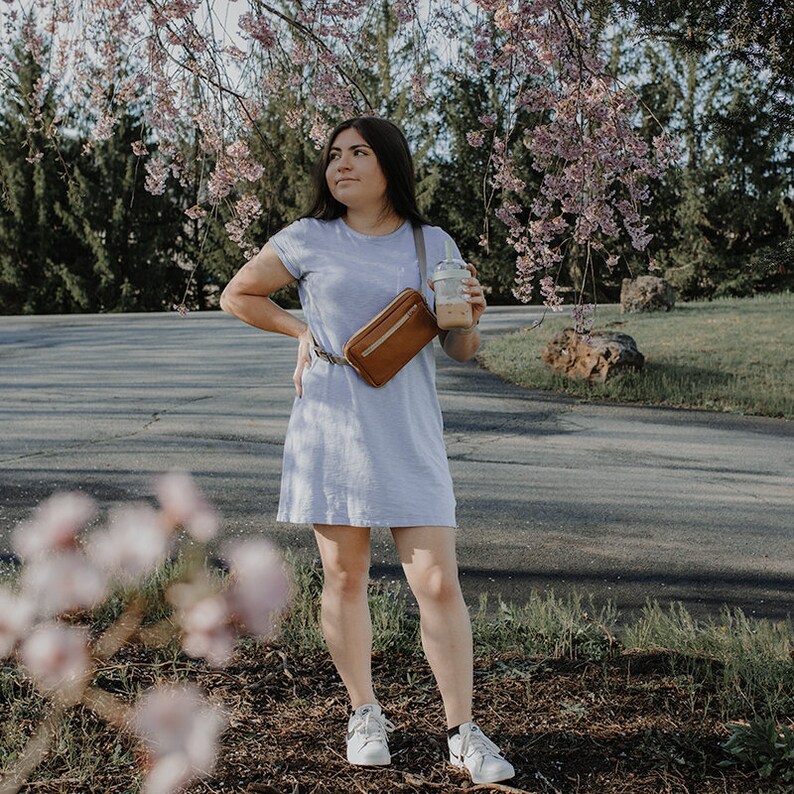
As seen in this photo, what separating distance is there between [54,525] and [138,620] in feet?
1.58

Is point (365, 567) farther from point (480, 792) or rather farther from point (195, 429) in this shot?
point (195, 429)

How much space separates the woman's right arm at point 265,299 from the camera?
246cm

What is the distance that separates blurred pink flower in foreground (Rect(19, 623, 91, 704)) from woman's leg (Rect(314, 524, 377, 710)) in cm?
87

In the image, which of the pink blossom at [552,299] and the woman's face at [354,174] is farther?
the pink blossom at [552,299]

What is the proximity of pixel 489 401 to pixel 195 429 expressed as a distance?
9.66ft

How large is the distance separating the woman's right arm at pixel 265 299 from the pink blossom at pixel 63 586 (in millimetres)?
1314

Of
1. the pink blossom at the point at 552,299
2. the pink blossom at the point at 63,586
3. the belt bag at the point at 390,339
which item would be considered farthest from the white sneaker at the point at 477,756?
the pink blossom at the point at 552,299

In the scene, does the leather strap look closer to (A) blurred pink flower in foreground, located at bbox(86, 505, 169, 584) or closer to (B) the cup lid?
(B) the cup lid

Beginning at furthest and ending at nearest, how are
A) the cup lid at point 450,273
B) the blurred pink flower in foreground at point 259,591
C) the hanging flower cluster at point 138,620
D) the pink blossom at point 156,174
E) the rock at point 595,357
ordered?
1. the rock at point 595,357
2. the pink blossom at point 156,174
3. the blurred pink flower in foreground at point 259,591
4. the hanging flower cluster at point 138,620
5. the cup lid at point 450,273

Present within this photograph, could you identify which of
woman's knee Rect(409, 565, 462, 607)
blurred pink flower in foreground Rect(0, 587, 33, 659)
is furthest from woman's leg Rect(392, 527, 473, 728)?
blurred pink flower in foreground Rect(0, 587, 33, 659)

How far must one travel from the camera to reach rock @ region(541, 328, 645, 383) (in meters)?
10.1

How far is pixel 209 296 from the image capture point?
2012 centimetres

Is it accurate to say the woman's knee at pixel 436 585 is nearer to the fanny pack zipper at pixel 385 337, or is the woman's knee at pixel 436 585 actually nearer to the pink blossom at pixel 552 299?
the fanny pack zipper at pixel 385 337

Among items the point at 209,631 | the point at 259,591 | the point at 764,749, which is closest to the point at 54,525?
the point at 209,631
